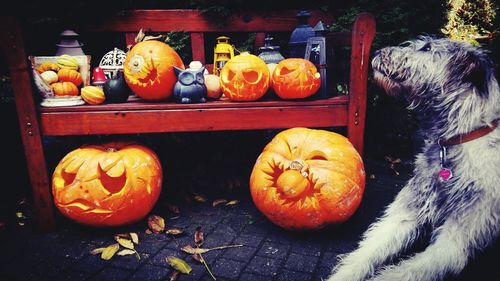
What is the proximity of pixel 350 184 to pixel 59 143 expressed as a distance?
129 inches

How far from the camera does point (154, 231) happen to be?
3113mm

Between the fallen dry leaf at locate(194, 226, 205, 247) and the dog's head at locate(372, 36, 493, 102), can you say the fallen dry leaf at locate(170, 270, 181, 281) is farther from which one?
the dog's head at locate(372, 36, 493, 102)

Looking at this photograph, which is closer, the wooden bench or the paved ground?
the paved ground

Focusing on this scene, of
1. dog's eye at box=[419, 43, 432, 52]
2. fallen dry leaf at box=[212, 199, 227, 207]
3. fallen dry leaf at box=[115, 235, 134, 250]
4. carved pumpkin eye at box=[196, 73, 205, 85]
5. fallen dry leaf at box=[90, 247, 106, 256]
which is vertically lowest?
fallen dry leaf at box=[212, 199, 227, 207]

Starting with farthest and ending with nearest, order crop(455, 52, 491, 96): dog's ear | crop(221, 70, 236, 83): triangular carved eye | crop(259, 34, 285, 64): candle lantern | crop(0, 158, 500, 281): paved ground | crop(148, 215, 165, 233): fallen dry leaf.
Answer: crop(259, 34, 285, 64): candle lantern
crop(221, 70, 236, 83): triangular carved eye
crop(148, 215, 165, 233): fallen dry leaf
crop(0, 158, 500, 281): paved ground
crop(455, 52, 491, 96): dog's ear

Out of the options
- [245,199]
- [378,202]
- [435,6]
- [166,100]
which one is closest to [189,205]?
[245,199]

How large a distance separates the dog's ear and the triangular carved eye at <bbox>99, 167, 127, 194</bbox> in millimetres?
2581

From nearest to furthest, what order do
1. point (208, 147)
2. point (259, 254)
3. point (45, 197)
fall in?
point (259, 254), point (45, 197), point (208, 147)

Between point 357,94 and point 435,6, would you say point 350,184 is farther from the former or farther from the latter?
point 435,6

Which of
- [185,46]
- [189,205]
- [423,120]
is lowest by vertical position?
[189,205]

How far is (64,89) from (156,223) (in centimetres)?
149

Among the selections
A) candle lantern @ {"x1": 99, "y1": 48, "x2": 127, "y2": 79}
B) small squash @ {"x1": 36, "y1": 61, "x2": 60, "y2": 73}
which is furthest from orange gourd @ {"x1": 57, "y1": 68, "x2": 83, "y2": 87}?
candle lantern @ {"x1": 99, "y1": 48, "x2": 127, "y2": 79}

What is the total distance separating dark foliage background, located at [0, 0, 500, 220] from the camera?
12.6 feet

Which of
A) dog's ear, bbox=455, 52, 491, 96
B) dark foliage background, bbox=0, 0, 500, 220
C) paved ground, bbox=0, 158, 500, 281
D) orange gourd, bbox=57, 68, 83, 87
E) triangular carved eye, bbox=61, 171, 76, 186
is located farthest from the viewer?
dark foliage background, bbox=0, 0, 500, 220
